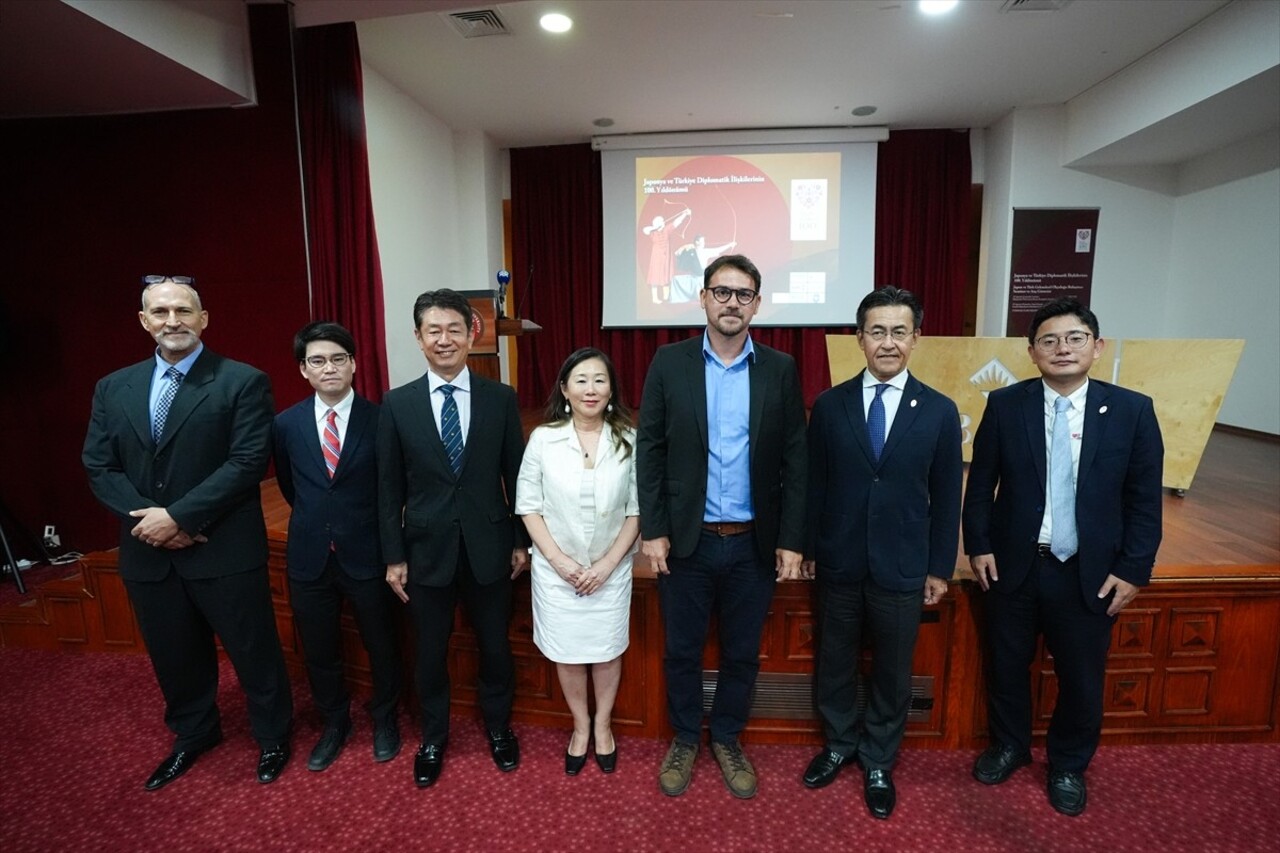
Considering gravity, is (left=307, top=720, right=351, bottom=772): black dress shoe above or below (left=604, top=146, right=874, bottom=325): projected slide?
below

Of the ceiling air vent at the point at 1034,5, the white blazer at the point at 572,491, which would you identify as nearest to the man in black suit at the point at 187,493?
the white blazer at the point at 572,491

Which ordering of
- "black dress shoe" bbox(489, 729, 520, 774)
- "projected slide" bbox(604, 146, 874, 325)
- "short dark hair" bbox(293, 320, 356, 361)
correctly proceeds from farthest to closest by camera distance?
"projected slide" bbox(604, 146, 874, 325)
"black dress shoe" bbox(489, 729, 520, 774)
"short dark hair" bbox(293, 320, 356, 361)

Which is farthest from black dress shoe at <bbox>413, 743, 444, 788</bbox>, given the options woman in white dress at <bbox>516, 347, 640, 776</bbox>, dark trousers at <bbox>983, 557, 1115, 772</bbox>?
dark trousers at <bbox>983, 557, 1115, 772</bbox>

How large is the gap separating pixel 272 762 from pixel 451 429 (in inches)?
48.8

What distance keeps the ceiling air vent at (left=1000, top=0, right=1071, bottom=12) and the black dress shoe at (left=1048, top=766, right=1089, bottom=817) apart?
4413mm

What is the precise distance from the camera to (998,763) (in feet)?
6.08

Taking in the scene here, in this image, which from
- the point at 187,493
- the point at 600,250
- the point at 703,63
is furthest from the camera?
the point at 600,250

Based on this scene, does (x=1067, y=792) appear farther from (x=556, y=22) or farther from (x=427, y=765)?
(x=556, y=22)

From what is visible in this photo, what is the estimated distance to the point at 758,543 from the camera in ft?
5.55

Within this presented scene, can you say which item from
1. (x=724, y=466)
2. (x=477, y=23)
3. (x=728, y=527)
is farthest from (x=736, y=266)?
(x=477, y=23)

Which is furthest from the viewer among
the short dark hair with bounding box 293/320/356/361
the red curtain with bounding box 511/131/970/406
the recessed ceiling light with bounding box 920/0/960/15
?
the red curtain with bounding box 511/131/970/406

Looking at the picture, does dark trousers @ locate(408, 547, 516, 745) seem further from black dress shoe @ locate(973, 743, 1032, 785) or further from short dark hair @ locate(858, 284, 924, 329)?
black dress shoe @ locate(973, 743, 1032, 785)

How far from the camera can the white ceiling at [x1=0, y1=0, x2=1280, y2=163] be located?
3.00m

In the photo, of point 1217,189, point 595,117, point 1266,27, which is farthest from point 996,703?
point 1217,189
